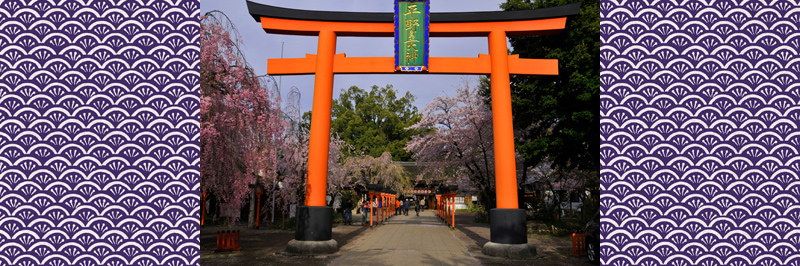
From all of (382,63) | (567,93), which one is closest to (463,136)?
(567,93)

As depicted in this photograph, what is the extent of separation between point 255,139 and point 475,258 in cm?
598

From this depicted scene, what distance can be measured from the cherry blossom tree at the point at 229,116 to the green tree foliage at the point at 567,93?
9.04 m

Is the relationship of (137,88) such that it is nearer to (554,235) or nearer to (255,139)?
(255,139)

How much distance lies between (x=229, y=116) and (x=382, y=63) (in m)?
3.90

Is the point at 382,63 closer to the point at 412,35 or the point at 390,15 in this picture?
the point at 412,35

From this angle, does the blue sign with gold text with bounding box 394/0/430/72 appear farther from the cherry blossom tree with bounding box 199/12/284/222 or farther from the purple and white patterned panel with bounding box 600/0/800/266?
the purple and white patterned panel with bounding box 600/0/800/266

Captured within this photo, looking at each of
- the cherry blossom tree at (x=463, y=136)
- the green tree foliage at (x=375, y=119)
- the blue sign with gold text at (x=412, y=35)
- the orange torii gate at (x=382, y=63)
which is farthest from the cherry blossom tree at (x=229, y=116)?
the green tree foliage at (x=375, y=119)

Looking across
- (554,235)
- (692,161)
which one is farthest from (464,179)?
(692,161)

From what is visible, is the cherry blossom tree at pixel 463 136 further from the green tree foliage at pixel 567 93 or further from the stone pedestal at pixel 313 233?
the stone pedestal at pixel 313 233

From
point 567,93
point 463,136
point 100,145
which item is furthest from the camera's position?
point 463,136

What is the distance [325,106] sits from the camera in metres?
11.1

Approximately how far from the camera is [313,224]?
10367 millimetres

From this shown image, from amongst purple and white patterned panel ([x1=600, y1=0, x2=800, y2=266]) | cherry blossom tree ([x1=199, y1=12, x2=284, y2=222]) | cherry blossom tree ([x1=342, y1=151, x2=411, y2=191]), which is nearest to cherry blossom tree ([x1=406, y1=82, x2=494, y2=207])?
cherry blossom tree ([x1=342, y1=151, x2=411, y2=191])

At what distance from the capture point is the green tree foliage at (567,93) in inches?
544
